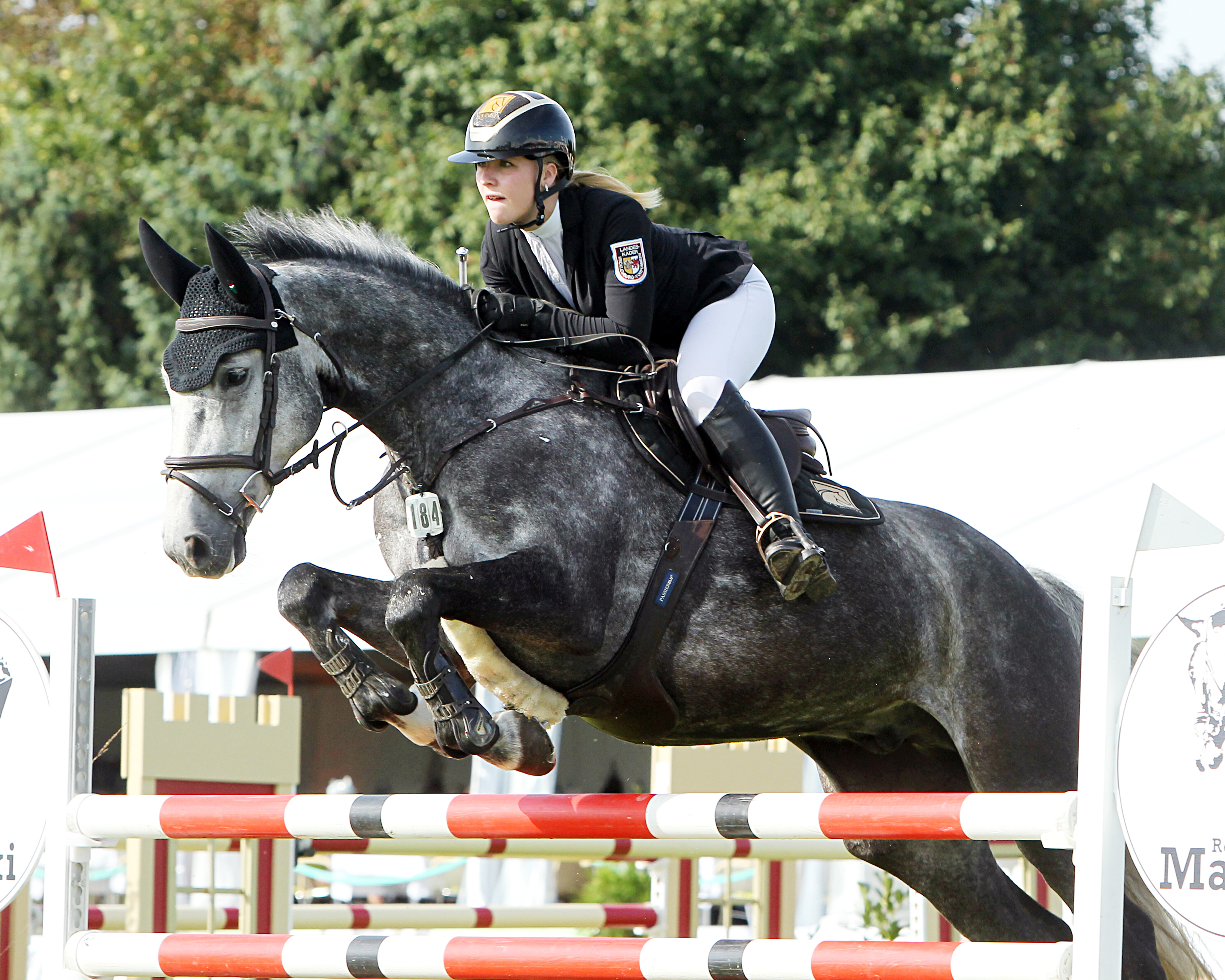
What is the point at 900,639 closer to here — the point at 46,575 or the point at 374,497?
the point at 374,497

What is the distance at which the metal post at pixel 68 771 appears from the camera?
3318mm

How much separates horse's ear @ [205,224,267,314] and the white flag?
176cm

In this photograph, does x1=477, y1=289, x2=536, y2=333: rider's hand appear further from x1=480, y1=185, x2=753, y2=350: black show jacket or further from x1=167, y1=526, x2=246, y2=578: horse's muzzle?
x1=167, y1=526, x2=246, y2=578: horse's muzzle

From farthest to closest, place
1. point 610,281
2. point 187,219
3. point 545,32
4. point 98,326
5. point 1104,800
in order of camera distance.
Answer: point 98,326 < point 187,219 < point 545,32 < point 610,281 < point 1104,800

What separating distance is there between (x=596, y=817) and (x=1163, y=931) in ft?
5.85

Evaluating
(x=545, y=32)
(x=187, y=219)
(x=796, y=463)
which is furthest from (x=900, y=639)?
(x=187, y=219)

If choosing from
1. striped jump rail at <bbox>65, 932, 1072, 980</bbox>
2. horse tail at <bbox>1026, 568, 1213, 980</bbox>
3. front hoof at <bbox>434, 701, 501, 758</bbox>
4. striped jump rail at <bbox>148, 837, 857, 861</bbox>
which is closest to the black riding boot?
front hoof at <bbox>434, 701, 501, 758</bbox>

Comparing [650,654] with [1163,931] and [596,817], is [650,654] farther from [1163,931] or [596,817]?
[1163,931]

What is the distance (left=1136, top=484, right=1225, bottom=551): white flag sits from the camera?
8.83ft

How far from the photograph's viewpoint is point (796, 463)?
3.62 meters

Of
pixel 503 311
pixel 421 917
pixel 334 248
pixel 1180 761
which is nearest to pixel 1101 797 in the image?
pixel 1180 761

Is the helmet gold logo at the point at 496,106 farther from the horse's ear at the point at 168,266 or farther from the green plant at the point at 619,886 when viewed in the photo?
the green plant at the point at 619,886

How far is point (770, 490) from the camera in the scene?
11.1 feet

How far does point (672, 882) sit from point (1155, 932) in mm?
2482
